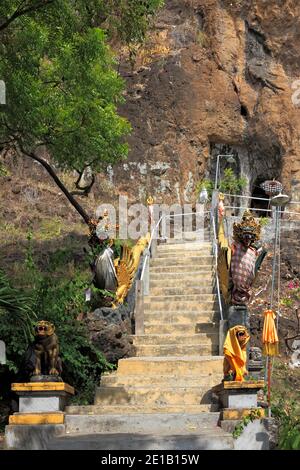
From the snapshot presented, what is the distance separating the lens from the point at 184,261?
15445 mm

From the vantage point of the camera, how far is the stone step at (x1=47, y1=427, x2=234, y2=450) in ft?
26.4

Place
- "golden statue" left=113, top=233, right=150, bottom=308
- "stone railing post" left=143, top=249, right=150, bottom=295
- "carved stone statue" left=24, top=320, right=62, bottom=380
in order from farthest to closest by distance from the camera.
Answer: "stone railing post" left=143, top=249, right=150, bottom=295 < "golden statue" left=113, top=233, right=150, bottom=308 < "carved stone statue" left=24, top=320, right=62, bottom=380

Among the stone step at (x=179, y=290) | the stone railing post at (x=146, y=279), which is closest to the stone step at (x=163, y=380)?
the stone step at (x=179, y=290)

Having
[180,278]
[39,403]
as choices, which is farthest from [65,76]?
[39,403]

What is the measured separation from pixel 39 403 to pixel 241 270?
3789mm

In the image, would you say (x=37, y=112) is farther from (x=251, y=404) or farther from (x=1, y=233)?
(x=1, y=233)

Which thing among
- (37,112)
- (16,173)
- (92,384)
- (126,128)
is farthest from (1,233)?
(92,384)

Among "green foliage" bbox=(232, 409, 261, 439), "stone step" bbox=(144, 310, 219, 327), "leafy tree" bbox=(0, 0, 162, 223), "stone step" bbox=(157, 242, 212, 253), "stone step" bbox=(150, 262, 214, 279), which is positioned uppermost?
"leafy tree" bbox=(0, 0, 162, 223)

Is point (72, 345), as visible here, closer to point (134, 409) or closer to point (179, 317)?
point (134, 409)

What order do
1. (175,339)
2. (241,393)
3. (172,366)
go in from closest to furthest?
(241,393) < (172,366) < (175,339)

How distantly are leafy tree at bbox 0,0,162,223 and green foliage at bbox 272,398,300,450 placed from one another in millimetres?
6417

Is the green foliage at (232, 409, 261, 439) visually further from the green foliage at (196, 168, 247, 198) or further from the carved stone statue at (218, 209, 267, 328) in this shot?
the green foliage at (196, 168, 247, 198)

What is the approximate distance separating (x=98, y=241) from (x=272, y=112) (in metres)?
15.1

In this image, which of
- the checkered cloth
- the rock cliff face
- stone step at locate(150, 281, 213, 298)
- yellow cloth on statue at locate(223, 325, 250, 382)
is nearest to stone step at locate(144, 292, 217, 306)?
stone step at locate(150, 281, 213, 298)
